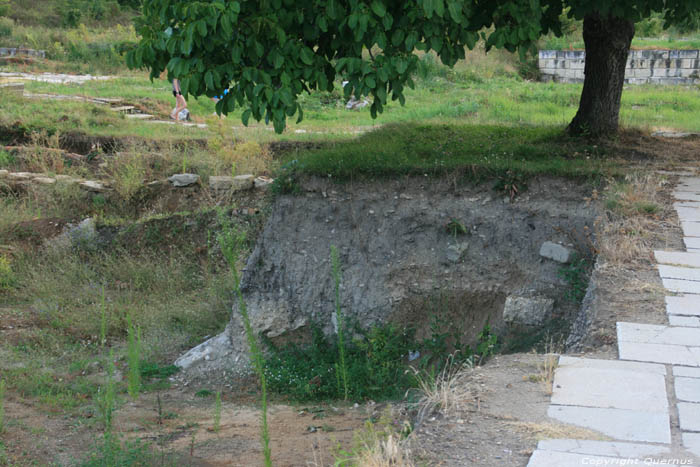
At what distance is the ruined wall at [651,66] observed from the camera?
18.0m

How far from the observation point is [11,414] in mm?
5098

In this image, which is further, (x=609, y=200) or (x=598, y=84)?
(x=598, y=84)

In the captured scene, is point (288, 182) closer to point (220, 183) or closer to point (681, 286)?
point (220, 183)

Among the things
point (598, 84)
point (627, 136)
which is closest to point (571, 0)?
point (598, 84)

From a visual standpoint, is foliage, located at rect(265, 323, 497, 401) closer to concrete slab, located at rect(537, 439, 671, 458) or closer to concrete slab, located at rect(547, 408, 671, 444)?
concrete slab, located at rect(547, 408, 671, 444)

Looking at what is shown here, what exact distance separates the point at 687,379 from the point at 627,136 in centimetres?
529

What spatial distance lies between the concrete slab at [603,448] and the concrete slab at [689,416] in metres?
0.22

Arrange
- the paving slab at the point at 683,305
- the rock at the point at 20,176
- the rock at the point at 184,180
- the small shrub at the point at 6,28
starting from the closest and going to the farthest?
the paving slab at the point at 683,305 → the rock at the point at 184,180 → the rock at the point at 20,176 → the small shrub at the point at 6,28

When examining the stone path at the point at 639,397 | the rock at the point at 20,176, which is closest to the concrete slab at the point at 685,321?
the stone path at the point at 639,397

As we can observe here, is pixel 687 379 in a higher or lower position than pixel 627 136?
lower

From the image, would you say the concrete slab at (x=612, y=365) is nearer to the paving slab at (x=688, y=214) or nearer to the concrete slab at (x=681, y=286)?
the concrete slab at (x=681, y=286)

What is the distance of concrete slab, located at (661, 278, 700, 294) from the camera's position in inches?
159

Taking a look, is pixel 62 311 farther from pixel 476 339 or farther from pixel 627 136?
pixel 627 136

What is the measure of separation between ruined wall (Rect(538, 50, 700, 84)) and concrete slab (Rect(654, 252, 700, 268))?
14.3 m
